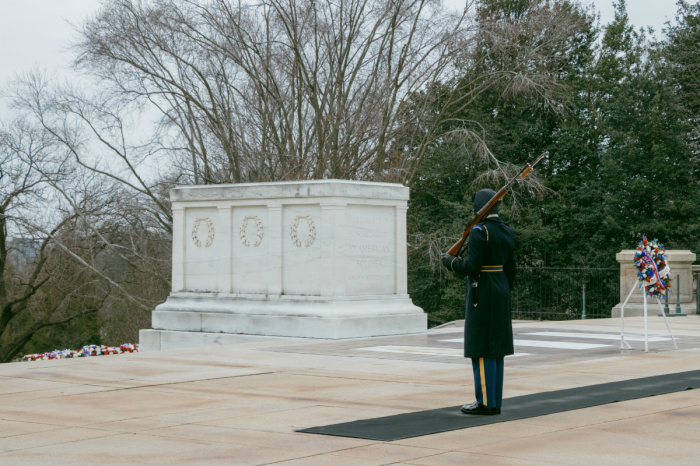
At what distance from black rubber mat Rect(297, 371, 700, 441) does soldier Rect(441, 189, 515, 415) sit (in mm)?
235

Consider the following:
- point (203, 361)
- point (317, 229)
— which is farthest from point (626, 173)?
point (203, 361)

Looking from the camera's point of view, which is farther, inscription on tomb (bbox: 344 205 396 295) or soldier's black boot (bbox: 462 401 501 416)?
inscription on tomb (bbox: 344 205 396 295)

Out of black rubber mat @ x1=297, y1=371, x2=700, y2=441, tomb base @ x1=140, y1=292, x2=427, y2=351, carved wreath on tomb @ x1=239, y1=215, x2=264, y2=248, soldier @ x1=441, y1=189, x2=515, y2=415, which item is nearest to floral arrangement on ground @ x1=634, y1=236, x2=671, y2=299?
black rubber mat @ x1=297, y1=371, x2=700, y2=441

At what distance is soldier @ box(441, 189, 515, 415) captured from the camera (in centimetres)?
674

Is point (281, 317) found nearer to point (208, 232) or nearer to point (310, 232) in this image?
point (310, 232)

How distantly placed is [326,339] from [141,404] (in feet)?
21.7

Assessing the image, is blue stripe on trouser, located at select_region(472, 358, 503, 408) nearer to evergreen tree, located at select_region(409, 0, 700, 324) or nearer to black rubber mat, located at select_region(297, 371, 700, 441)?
black rubber mat, located at select_region(297, 371, 700, 441)

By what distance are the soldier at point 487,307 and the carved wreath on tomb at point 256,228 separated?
29.5ft

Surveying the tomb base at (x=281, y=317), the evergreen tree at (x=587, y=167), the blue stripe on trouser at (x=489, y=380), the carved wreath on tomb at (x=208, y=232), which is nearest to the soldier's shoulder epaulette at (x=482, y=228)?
the blue stripe on trouser at (x=489, y=380)

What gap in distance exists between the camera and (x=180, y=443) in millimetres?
5824

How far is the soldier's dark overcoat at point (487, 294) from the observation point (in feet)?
22.1

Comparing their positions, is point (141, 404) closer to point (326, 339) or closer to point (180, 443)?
point (180, 443)

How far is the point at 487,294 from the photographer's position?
6816mm

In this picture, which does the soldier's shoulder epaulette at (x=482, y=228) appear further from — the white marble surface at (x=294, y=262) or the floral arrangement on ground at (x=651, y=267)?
the white marble surface at (x=294, y=262)
